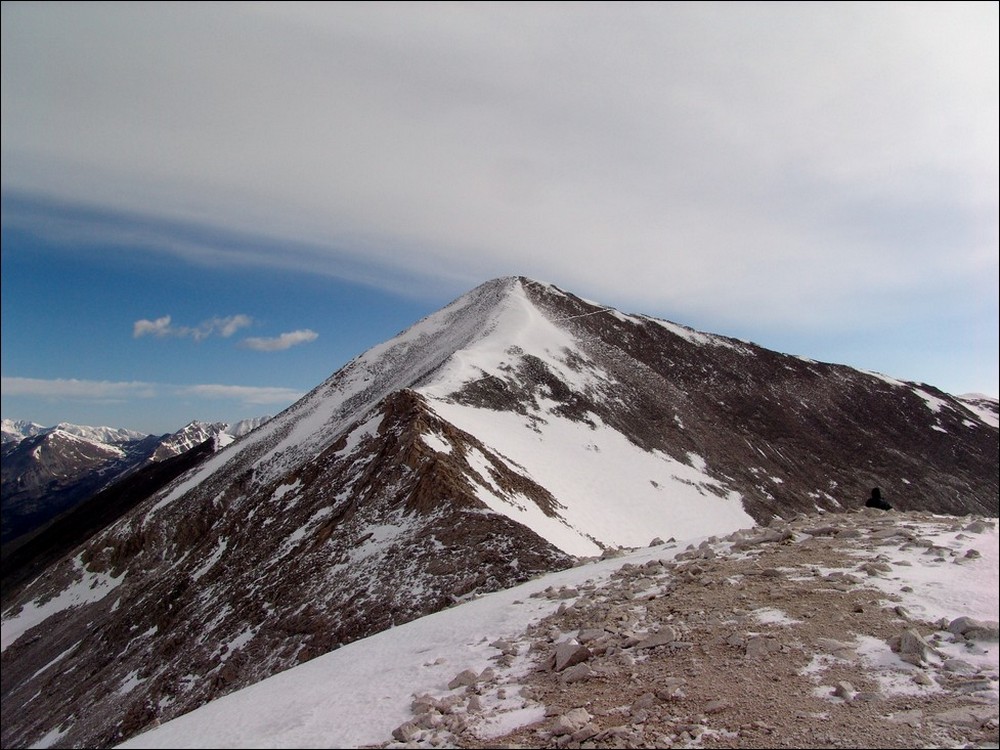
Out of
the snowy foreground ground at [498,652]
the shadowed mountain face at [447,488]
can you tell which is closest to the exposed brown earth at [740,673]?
the snowy foreground ground at [498,652]

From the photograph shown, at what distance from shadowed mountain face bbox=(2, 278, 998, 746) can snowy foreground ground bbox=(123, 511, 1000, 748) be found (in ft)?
20.4

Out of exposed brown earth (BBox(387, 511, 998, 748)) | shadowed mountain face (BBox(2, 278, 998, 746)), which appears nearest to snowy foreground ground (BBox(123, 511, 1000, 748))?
exposed brown earth (BBox(387, 511, 998, 748))

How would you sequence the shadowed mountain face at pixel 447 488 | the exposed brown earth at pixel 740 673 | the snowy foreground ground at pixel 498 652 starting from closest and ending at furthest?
the exposed brown earth at pixel 740 673 < the snowy foreground ground at pixel 498 652 < the shadowed mountain face at pixel 447 488

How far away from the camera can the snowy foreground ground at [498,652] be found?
22.5 ft

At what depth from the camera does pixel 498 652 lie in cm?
914

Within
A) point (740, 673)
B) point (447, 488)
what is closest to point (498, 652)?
point (740, 673)

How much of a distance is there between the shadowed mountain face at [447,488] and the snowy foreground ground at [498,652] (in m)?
6.23

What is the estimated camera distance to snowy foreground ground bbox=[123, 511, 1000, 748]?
6.85 meters

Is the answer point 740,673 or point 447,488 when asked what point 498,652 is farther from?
Answer: point 447,488

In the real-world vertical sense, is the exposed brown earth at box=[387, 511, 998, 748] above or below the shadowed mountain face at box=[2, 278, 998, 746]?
above

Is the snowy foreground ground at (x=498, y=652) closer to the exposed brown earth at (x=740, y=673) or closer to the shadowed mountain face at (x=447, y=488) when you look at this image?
→ the exposed brown earth at (x=740, y=673)

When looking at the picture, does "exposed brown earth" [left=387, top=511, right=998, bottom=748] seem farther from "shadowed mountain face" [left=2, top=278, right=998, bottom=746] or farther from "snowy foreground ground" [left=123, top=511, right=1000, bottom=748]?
"shadowed mountain face" [left=2, top=278, right=998, bottom=746]

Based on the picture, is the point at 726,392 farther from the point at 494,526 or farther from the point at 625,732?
the point at 625,732

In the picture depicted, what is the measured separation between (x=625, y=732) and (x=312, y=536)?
73.9ft
